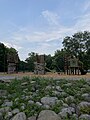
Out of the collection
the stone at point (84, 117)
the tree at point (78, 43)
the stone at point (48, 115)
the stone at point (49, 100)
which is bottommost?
the stone at point (84, 117)

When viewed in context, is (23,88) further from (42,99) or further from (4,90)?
(42,99)

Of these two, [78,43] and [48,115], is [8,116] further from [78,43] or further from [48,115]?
[78,43]

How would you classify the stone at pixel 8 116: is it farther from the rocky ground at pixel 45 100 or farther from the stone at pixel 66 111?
the stone at pixel 66 111

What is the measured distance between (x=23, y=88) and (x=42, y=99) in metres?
1.03

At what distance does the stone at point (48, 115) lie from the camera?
15.8ft

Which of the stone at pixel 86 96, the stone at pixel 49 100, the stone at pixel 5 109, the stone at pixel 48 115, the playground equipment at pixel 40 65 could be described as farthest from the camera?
the playground equipment at pixel 40 65

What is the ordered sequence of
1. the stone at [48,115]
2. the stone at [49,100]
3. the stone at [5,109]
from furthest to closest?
the stone at [49,100] < the stone at [5,109] < the stone at [48,115]

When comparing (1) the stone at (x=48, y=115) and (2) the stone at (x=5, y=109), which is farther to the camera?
(2) the stone at (x=5, y=109)

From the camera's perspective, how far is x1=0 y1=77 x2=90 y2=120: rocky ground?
198 inches

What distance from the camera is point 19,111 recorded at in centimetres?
527

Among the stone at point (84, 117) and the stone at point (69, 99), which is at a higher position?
the stone at point (69, 99)

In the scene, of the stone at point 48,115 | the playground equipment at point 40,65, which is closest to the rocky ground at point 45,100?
the stone at point 48,115

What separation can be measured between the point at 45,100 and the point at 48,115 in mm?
→ 770

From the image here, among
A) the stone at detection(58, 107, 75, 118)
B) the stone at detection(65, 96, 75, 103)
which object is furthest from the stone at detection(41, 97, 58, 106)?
the stone at detection(58, 107, 75, 118)
